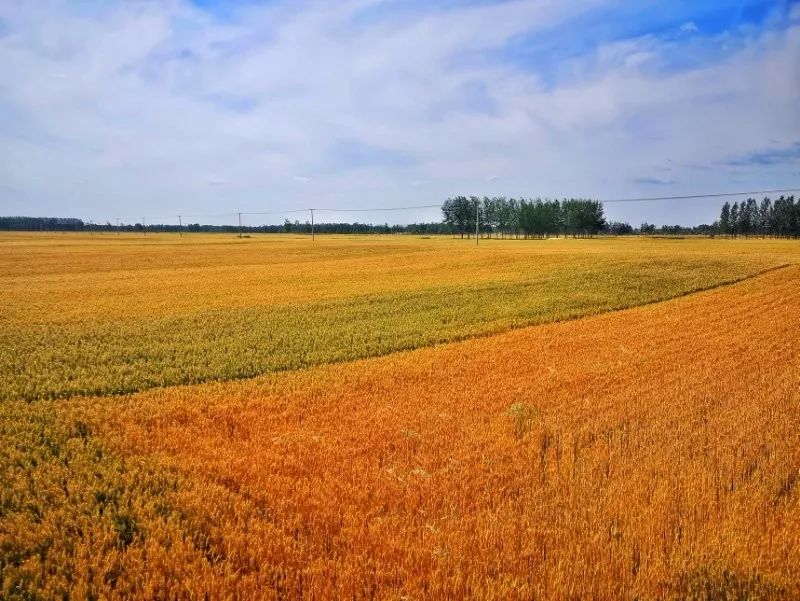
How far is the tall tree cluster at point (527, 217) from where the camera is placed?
153 meters

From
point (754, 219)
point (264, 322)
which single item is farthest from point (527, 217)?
point (264, 322)

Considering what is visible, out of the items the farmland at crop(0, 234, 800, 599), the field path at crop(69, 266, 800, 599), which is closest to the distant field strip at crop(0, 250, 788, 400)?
the farmland at crop(0, 234, 800, 599)

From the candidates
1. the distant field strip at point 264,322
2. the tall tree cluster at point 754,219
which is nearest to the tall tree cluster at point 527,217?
the tall tree cluster at point 754,219

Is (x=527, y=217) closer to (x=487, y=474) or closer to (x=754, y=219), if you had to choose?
(x=754, y=219)

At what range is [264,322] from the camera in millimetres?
18766

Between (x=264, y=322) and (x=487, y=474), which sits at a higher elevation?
(x=264, y=322)

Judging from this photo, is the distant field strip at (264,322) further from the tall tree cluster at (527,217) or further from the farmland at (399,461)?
the tall tree cluster at (527,217)

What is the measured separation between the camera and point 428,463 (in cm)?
721

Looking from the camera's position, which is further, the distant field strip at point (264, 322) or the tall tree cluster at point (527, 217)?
the tall tree cluster at point (527, 217)

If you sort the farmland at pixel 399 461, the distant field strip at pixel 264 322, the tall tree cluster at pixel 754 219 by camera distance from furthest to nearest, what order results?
the tall tree cluster at pixel 754 219 → the distant field strip at pixel 264 322 → the farmland at pixel 399 461

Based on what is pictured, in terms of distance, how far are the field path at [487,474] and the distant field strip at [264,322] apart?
5.89 ft

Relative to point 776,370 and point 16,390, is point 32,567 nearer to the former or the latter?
point 16,390

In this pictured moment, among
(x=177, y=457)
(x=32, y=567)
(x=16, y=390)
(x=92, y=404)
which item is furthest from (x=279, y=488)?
(x=16, y=390)

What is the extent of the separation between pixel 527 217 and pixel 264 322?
474ft
